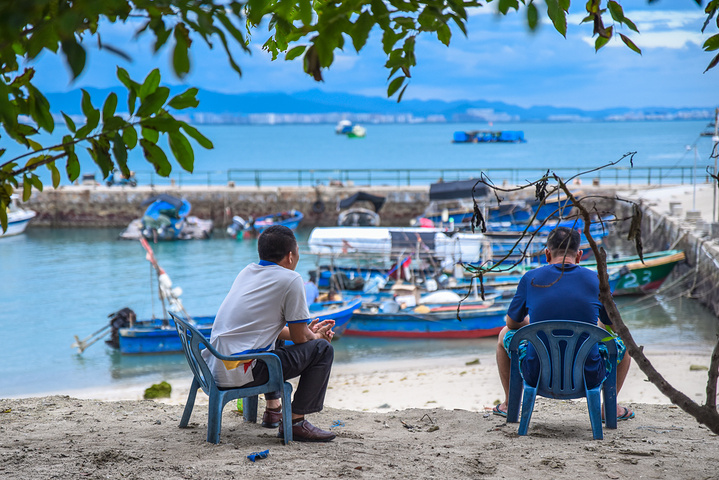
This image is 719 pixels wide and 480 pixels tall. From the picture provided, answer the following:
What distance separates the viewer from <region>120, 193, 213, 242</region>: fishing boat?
27344 mm

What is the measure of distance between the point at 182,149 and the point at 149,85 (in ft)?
0.83

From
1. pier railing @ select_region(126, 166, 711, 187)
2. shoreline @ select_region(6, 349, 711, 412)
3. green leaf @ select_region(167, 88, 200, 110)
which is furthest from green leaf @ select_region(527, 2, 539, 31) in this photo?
pier railing @ select_region(126, 166, 711, 187)

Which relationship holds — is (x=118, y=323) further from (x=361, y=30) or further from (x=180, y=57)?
(x=180, y=57)

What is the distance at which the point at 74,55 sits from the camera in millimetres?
1466

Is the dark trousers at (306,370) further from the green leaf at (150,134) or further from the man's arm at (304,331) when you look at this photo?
the green leaf at (150,134)

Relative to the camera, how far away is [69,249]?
2634cm

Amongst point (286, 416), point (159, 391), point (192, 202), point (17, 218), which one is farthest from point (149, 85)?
point (192, 202)

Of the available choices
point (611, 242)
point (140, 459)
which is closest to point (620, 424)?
point (140, 459)

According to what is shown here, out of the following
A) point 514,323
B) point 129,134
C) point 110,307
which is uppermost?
point 129,134

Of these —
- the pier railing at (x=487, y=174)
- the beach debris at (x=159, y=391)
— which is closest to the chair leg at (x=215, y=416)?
the beach debris at (x=159, y=391)

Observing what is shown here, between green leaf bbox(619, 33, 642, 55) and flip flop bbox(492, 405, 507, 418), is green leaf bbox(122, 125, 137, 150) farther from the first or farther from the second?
flip flop bbox(492, 405, 507, 418)

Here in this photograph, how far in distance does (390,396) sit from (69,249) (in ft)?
68.7

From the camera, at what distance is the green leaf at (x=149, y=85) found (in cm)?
201

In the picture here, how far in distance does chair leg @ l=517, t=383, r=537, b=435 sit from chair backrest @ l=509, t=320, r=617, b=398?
0.06 meters
